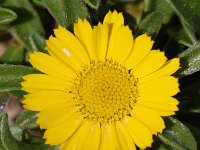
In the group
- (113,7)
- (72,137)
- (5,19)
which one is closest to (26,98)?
(72,137)

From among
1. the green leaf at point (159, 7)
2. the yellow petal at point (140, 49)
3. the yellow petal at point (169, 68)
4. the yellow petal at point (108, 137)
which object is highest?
the green leaf at point (159, 7)

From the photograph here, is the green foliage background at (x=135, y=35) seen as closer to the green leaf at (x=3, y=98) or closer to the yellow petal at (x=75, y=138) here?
the green leaf at (x=3, y=98)

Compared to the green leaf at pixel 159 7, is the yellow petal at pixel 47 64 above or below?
below

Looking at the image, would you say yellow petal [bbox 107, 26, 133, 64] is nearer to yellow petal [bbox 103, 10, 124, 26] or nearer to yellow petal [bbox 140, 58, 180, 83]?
yellow petal [bbox 103, 10, 124, 26]

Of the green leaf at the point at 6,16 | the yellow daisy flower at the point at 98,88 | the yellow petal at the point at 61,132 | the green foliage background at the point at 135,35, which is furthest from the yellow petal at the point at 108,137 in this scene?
the green leaf at the point at 6,16

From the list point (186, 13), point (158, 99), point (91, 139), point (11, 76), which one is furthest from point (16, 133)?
point (186, 13)

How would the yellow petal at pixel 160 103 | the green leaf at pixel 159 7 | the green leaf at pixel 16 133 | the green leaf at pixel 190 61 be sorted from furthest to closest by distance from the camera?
the green leaf at pixel 16 133, the green leaf at pixel 159 7, the green leaf at pixel 190 61, the yellow petal at pixel 160 103
